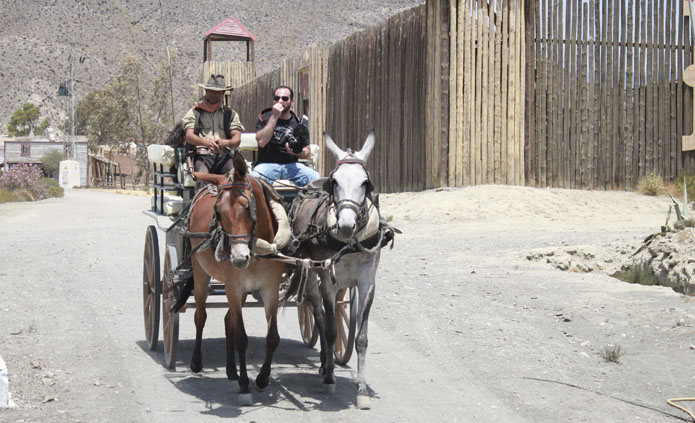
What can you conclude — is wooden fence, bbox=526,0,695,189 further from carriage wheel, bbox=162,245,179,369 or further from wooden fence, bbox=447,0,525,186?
carriage wheel, bbox=162,245,179,369

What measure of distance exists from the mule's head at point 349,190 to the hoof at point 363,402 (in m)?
1.31

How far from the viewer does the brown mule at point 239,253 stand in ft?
22.8

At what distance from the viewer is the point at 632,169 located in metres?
23.3

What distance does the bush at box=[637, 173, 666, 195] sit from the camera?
2277 centimetres

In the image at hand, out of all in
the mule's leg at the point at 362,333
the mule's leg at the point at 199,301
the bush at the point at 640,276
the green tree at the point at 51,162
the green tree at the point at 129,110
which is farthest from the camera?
the green tree at the point at 51,162

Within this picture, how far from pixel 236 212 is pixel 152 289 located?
103 inches

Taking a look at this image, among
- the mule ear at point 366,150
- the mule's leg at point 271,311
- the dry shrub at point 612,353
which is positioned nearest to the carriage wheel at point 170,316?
the mule's leg at point 271,311

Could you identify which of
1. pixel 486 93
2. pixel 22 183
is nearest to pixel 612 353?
pixel 486 93

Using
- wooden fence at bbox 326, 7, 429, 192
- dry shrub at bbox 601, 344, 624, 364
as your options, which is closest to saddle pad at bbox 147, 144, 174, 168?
dry shrub at bbox 601, 344, 624, 364

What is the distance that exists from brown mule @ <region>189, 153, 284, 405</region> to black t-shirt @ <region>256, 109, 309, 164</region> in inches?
57.5

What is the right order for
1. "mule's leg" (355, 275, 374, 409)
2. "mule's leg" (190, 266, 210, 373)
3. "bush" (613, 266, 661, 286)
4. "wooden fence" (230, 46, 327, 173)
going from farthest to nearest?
"wooden fence" (230, 46, 327, 173), "bush" (613, 266, 661, 286), "mule's leg" (190, 266, 210, 373), "mule's leg" (355, 275, 374, 409)

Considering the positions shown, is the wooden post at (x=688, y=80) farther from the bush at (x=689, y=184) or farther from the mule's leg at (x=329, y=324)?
the mule's leg at (x=329, y=324)

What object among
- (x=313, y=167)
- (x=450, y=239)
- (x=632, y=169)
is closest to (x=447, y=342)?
(x=313, y=167)

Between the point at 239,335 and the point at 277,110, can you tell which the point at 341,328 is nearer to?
the point at 239,335
